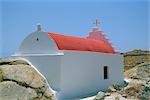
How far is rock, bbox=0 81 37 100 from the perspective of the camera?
9.63 m

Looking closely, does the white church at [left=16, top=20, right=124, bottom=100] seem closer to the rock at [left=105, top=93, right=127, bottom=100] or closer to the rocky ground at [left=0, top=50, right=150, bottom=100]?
the rocky ground at [left=0, top=50, right=150, bottom=100]

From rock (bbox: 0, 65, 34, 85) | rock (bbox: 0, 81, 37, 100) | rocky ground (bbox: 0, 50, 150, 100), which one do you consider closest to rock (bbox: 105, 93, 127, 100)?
rocky ground (bbox: 0, 50, 150, 100)

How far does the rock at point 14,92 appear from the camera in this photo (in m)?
9.63

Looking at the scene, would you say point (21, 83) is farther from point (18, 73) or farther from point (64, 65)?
point (64, 65)

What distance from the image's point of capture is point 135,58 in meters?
26.9

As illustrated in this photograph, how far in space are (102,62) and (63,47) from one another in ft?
11.0

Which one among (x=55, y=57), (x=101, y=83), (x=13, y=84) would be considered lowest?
(x=101, y=83)

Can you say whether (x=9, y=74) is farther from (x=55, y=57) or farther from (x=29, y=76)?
(x=55, y=57)

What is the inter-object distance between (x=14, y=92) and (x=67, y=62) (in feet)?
9.65

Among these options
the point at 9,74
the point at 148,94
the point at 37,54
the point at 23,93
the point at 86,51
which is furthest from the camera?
the point at 86,51

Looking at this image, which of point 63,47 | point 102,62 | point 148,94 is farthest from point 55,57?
point 148,94

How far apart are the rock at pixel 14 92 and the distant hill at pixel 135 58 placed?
691 inches

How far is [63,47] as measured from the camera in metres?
11.9

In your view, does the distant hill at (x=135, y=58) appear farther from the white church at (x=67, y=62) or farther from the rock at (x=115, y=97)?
the rock at (x=115, y=97)
